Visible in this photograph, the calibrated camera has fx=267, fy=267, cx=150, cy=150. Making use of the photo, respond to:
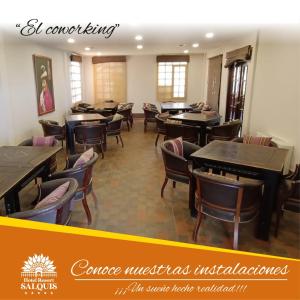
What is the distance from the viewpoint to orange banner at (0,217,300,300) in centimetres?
173

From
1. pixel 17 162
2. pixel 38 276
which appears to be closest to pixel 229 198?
pixel 38 276

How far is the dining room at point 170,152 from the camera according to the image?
2.40 meters

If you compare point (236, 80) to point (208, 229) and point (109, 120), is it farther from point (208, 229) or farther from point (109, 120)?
point (208, 229)

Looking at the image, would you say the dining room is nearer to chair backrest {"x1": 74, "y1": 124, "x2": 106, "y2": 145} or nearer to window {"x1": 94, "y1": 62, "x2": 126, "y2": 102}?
chair backrest {"x1": 74, "y1": 124, "x2": 106, "y2": 145}

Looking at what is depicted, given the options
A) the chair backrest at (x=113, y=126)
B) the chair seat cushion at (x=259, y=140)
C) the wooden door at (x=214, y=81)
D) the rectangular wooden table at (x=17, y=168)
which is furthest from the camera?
the wooden door at (x=214, y=81)

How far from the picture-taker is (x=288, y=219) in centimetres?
297

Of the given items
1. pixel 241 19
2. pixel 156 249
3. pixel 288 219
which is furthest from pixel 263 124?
pixel 156 249

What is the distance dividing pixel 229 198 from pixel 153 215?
105 centimetres

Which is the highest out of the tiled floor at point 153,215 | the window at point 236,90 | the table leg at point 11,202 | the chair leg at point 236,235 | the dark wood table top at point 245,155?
the window at point 236,90

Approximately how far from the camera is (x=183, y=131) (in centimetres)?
494

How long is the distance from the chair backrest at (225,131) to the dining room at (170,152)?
2cm

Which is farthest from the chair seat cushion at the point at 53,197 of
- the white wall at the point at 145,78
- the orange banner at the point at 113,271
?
the white wall at the point at 145,78

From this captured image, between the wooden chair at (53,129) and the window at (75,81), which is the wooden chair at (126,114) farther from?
the wooden chair at (53,129)

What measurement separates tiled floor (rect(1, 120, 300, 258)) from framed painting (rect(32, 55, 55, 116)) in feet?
8.89
